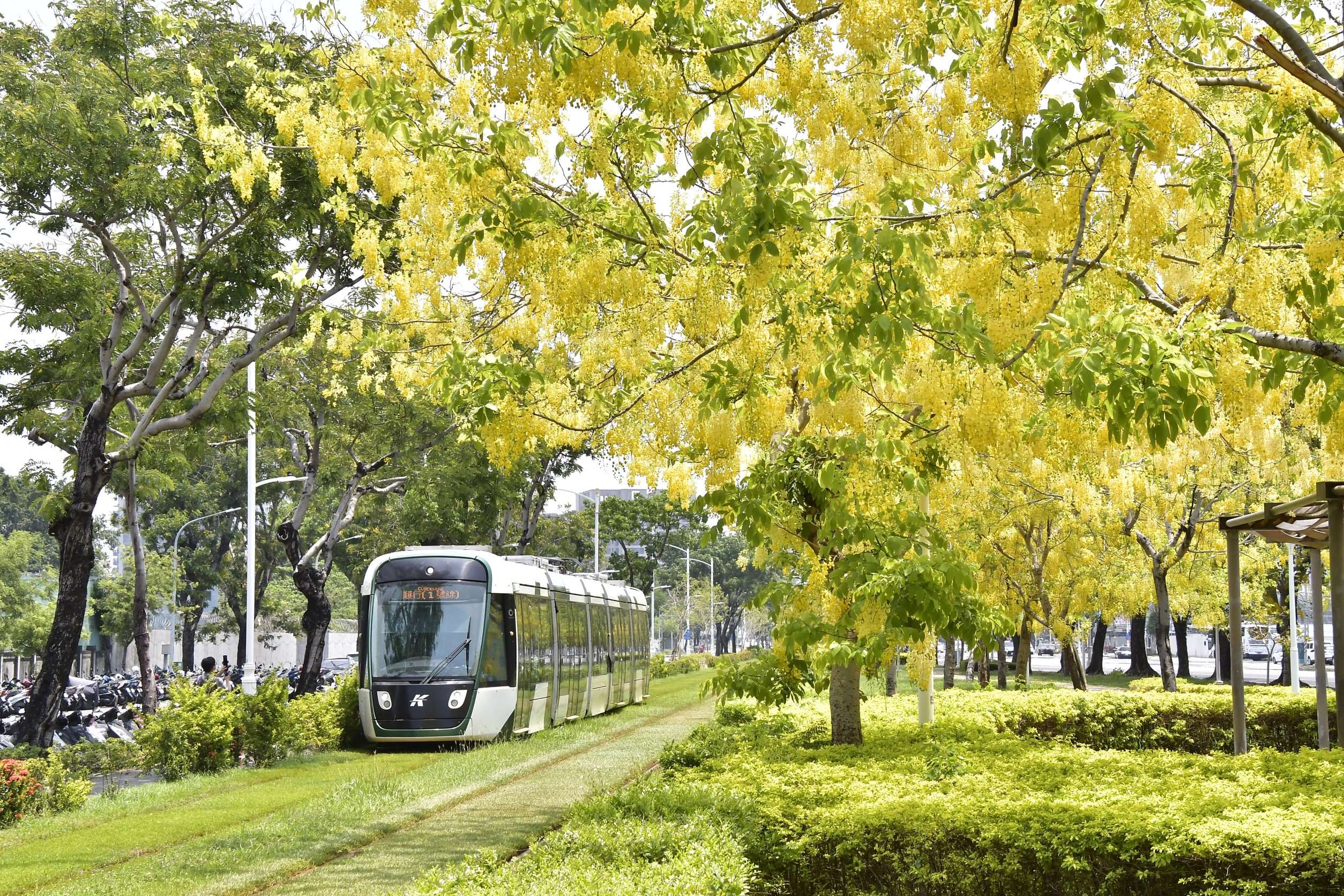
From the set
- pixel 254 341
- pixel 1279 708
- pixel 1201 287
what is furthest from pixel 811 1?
pixel 254 341

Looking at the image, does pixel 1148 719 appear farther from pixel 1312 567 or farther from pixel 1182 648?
pixel 1182 648

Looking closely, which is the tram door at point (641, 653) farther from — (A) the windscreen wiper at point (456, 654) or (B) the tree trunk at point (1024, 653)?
(A) the windscreen wiper at point (456, 654)

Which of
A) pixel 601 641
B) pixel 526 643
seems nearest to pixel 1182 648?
pixel 601 641

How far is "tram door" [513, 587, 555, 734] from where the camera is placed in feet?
66.7

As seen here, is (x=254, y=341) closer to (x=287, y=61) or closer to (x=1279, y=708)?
(x=287, y=61)

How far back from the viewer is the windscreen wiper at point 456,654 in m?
19.2

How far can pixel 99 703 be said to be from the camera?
30766mm

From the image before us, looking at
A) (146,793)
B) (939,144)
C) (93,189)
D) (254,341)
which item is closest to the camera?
(939,144)

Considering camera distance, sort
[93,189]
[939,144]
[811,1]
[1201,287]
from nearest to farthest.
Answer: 1. [811,1]
2. [1201,287]
3. [939,144]
4. [93,189]

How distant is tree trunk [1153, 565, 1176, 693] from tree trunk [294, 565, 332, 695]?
14.9 m

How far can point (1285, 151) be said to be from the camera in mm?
7742

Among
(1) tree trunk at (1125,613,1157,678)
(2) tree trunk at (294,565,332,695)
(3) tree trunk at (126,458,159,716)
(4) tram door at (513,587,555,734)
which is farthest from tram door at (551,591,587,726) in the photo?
(1) tree trunk at (1125,613,1157,678)

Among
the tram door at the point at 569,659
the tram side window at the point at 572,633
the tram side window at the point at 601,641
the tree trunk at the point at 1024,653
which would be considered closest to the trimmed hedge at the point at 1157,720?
the tree trunk at the point at 1024,653

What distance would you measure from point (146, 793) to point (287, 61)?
9.25 meters
